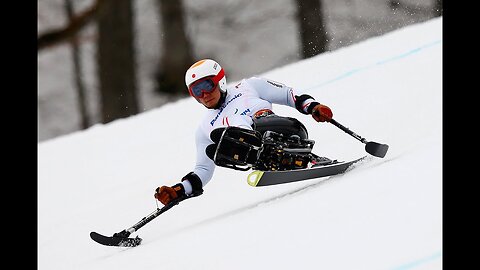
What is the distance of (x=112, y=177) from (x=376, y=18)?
9.74 m

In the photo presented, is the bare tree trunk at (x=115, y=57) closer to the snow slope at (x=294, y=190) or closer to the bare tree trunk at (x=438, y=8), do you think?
the snow slope at (x=294, y=190)

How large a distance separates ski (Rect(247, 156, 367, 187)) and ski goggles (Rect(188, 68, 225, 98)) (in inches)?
27.1

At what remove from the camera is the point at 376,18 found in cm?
1720

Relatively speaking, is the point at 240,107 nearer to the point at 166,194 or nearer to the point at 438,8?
the point at 166,194

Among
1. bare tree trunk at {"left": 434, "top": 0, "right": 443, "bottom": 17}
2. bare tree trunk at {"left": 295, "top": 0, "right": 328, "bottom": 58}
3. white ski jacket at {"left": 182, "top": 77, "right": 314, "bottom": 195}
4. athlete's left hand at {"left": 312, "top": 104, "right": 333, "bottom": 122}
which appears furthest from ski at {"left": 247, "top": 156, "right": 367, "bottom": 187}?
bare tree trunk at {"left": 434, "top": 0, "right": 443, "bottom": 17}

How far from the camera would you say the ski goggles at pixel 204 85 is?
5887 millimetres

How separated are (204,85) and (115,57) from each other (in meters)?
6.82

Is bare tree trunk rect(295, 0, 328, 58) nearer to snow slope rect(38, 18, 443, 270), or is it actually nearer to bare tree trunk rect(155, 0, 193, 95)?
bare tree trunk rect(155, 0, 193, 95)

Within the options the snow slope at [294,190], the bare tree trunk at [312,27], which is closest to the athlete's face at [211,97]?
the snow slope at [294,190]

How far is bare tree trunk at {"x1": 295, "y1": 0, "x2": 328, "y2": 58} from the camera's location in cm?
1360

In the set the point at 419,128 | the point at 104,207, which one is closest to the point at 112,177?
the point at 104,207

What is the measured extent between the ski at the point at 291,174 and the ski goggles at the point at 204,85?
0.69 m

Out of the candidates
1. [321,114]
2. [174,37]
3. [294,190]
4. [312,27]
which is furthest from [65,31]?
[321,114]

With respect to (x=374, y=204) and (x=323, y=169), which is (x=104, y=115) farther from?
(x=374, y=204)
